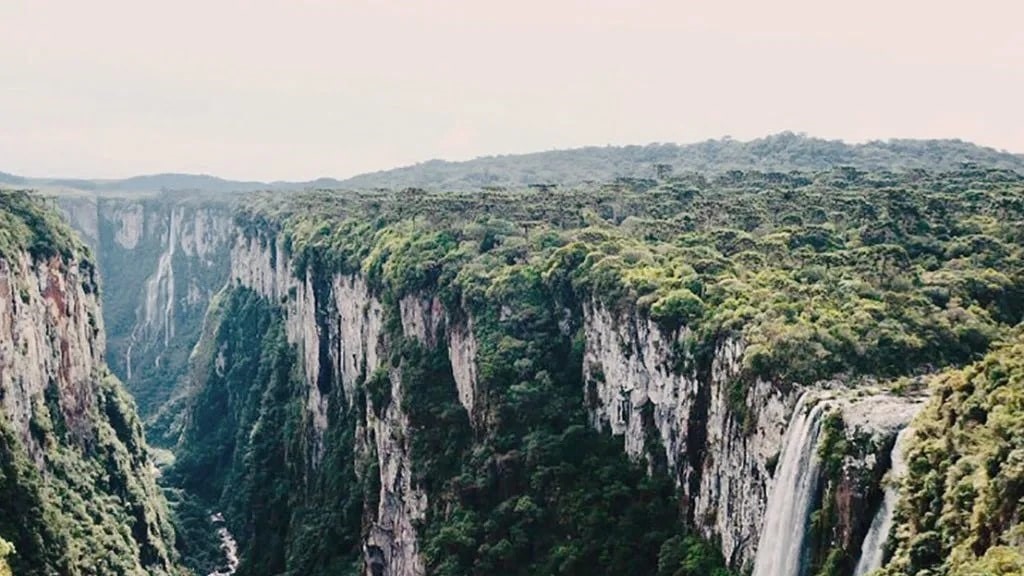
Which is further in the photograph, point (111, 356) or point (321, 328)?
point (111, 356)

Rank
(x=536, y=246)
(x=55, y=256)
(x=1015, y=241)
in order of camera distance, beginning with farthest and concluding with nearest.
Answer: (x=55, y=256), (x=536, y=246), (x=1015, y=241)

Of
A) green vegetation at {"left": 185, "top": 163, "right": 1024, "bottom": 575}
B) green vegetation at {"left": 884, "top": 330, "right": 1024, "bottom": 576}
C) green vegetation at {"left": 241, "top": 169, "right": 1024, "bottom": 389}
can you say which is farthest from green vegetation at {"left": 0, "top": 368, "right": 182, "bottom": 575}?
green vegetation at {"left": 884, "top": 330, "right": 1024, "bottom": 576}

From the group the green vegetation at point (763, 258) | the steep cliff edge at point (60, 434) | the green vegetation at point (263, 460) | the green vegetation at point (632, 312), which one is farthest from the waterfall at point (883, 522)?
the green vegetation at point (263, 460)

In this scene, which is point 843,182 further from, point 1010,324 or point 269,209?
point 269,209

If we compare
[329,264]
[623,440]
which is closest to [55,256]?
[329,264]

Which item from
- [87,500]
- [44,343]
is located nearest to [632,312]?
[87,500]

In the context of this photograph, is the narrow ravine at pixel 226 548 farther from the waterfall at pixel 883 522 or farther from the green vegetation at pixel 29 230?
the waterfall at pixel 883 522
